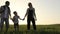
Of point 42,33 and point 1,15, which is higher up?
point 1,15

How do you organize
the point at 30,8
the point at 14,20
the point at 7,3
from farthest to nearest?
the point at 14,20
the point at 30,8
the point at 7,3

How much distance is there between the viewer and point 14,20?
20781mm

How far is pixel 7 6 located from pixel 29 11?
1775 mm

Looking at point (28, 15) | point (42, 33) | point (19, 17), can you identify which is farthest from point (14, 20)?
point (42, 33)

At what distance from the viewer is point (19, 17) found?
2078 cm

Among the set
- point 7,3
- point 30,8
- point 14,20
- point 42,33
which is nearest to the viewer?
point 42,33

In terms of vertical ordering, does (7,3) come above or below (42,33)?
above

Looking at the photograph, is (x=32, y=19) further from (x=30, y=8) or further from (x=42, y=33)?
(x=42, y=33)

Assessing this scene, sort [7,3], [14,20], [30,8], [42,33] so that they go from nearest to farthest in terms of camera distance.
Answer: [42,33] < [7,3] < [30,8] < [14,20]

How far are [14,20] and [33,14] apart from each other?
95.9 inches

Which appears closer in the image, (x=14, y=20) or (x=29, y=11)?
(x=29, y=11)

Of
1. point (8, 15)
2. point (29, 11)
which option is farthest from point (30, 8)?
point (8, 15)

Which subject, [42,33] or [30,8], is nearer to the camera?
[42,33]

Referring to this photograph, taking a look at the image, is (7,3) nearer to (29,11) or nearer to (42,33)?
(29,11)
